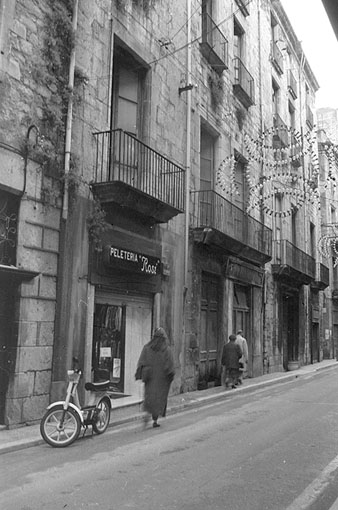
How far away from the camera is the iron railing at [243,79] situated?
17.1 m

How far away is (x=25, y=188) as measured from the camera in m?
7.95

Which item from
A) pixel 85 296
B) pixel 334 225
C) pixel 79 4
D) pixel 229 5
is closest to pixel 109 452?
pixel 85 296

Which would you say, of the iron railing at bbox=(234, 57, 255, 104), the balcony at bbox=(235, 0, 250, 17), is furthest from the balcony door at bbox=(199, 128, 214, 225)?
the balcony at bbox=(235, 0, 250, 17)

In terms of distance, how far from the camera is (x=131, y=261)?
10102 mm

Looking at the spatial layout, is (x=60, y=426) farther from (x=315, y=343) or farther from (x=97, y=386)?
(x=315, y=343)

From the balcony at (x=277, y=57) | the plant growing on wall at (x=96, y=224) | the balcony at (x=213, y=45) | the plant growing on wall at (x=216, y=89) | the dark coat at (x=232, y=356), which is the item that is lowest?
the dark coat at (x=232, y=356)

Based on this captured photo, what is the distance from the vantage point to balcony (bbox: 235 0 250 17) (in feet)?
58.3

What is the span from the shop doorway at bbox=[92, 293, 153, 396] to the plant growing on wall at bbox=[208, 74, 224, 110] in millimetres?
6918

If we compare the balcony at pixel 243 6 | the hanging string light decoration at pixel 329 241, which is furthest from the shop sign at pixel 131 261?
the hanging string light decoration at pixel 329 241

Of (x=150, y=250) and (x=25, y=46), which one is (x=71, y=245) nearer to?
(x=150, y=250)

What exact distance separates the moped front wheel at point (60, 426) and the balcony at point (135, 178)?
4168mm

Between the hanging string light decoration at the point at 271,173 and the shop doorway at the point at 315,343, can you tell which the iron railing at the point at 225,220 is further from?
the shop doorway at the point at 315,343

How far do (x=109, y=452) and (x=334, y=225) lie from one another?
2687 centimetres

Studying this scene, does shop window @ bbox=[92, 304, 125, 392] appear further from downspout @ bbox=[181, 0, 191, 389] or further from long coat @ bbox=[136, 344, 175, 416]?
downspout @ bbox=[181, 0, 191, 389]
